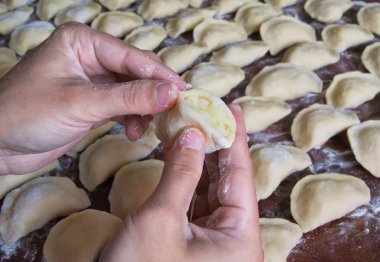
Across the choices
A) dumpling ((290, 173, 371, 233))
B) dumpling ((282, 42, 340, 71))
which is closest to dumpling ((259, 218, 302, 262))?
dumpling ((290, 173, 371, 233))

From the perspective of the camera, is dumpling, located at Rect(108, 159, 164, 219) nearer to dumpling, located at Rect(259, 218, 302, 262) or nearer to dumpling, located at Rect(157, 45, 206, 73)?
dumpling, located at Rect(259, 218, 302, 262)

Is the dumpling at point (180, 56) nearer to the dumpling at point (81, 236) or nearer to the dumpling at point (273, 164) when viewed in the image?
the dumpling at point (273, 164)

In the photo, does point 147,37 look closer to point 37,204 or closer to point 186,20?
point 186,20

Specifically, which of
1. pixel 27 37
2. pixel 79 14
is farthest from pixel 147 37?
pixel 27 37

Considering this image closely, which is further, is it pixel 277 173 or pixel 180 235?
pixel 277 173

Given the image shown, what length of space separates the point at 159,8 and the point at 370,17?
2.62 feet

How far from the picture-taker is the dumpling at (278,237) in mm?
1092

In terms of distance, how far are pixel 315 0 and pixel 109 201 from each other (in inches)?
45.2

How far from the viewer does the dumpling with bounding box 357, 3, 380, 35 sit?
1.69m

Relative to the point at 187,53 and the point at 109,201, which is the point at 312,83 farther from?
the point at 109,201

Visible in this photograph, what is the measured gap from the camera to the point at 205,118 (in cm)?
94

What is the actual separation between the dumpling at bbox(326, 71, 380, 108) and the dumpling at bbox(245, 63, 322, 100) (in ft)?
0.16

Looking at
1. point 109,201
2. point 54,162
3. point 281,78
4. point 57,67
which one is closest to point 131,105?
point 57,67

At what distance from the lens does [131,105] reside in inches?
34.9
